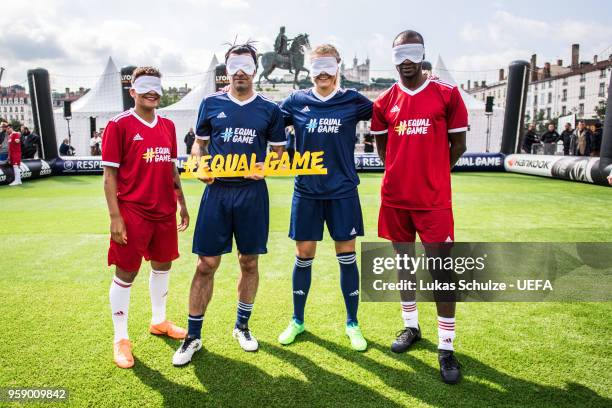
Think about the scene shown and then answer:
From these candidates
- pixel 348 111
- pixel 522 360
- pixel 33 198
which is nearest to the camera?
pixel 522 360

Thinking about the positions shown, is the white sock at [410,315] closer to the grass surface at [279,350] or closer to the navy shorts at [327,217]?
the grass surface at [279,350]

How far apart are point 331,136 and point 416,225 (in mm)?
958

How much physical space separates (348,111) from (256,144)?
2.59 feet

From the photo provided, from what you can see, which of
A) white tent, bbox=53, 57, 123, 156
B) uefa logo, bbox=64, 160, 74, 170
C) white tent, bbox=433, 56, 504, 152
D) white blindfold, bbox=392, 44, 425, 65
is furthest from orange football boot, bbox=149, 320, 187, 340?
white tent, bbox=53, 57, 123, 156

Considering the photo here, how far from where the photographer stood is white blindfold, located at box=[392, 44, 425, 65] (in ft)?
10.8

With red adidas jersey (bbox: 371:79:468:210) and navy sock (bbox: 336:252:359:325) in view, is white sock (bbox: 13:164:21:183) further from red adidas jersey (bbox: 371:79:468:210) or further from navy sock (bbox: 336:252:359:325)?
red adidas jersey (bbox: 371:79:468:210)

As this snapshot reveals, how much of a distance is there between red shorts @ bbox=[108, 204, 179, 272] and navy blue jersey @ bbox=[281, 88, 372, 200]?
45.4 inches

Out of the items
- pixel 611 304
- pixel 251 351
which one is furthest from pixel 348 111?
pixel 611 304

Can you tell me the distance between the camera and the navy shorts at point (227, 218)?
342cm

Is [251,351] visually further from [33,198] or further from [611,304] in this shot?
[33,198]

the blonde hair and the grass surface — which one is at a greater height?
the blonde hair

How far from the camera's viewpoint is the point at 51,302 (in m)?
4.46

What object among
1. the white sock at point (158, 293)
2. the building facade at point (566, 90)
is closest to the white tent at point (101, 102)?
the white sock at point (158, 293)

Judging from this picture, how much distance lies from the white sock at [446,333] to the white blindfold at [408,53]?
192 cm
